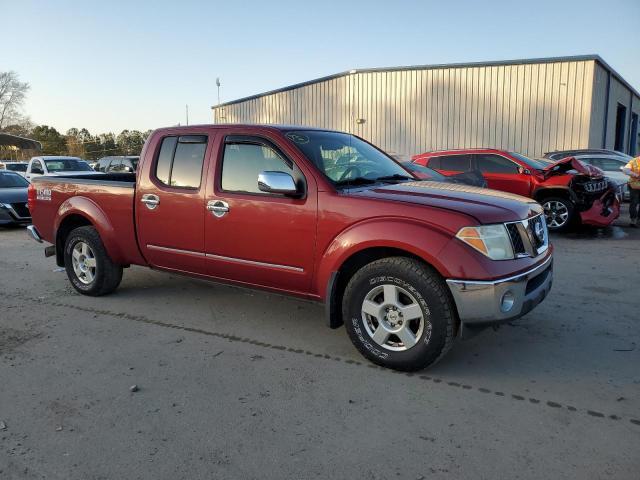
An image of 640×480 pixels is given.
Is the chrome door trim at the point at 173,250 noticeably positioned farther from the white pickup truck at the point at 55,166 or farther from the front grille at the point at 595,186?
the white pickup truck at the point at 55,166

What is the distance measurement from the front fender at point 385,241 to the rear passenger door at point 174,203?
133 centimetres

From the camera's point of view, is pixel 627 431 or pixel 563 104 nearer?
pixel 627 431

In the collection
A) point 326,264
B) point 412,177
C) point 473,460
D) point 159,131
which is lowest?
point 473,460

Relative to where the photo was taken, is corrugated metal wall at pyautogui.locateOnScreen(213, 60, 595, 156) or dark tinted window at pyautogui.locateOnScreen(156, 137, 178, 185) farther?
corrugated metal wall at pyautogui.locateOnScreen(213, 60, 595, 156)

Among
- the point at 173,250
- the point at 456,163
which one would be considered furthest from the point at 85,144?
the point at 173,250

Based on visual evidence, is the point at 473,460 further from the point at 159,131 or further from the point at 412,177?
the point at 159,131

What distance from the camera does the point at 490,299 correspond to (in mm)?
3377

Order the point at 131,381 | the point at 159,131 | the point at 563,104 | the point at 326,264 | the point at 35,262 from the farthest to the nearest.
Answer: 1. the point at 563,104
2. the point at 35,262
3. the point at 159,131
4. the point at 326,264
5. the point at 131,381

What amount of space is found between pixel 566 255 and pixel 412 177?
4.19m

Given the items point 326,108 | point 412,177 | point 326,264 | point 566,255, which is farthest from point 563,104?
point 326,264

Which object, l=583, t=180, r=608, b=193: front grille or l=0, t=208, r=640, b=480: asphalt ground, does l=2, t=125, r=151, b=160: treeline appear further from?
l=0, t=208, r=640, b=480: asphalt ground

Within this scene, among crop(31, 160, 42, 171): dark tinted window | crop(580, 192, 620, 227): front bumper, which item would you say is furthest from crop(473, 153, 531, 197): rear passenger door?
crop(31, 160, 42, 171): dark tinted window

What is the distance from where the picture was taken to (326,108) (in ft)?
84.5

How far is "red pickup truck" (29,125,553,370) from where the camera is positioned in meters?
3.48
